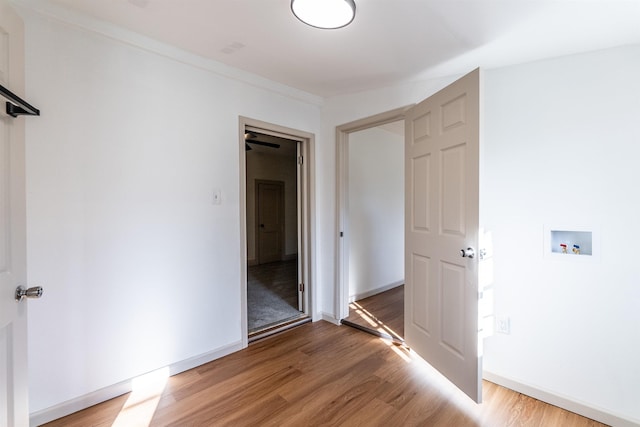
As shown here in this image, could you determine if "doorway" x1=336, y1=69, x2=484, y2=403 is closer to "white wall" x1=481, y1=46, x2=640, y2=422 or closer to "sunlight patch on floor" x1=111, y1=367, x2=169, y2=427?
"white wall" x1=481, y1=46, x2=640, y2=422

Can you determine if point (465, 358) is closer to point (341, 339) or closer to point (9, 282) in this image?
point (341, 339)

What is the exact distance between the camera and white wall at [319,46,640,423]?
1.74m

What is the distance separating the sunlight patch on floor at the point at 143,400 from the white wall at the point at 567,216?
2.36 meters

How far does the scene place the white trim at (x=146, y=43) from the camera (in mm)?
→ 1673

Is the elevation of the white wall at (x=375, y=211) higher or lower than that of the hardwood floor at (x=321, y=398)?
higher

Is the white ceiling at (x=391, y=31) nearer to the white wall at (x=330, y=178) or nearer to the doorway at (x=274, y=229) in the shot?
the white wall at (x=330, y=178)

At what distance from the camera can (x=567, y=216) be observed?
1.90 m

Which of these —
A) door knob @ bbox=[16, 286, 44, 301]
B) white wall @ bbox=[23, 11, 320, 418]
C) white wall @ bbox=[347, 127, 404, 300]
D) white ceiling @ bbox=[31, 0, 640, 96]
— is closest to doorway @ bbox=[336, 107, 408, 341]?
white wall @ bbox=[347, 127, 404, 300]

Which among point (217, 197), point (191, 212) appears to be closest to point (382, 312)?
point (217, 197)

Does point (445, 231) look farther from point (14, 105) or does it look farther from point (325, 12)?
point (14, 105)

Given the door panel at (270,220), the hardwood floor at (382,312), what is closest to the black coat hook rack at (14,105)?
the hardwood floor at (382,312)

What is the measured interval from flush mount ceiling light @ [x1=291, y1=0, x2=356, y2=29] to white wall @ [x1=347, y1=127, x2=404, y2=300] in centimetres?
212

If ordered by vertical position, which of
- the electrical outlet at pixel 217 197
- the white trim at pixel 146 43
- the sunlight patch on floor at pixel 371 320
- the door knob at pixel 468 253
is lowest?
the sunlight patch on floor at pixel 371 320

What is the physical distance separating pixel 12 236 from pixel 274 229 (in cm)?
572
